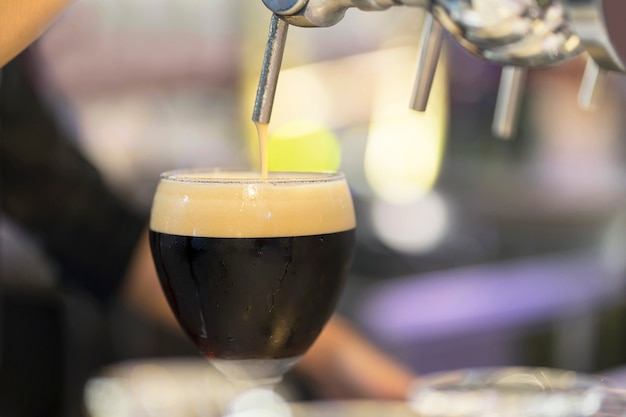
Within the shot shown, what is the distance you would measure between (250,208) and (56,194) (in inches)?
54.6

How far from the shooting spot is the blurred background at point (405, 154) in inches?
120

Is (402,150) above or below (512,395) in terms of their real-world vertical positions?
above

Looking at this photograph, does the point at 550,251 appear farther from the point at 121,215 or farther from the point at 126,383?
the point at 126,383

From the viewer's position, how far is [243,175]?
0.91 meters

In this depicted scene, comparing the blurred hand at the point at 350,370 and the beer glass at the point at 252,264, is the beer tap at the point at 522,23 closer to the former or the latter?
the beer glass at the point at 252,264

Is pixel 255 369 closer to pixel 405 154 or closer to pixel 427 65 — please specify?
pixel 427 65

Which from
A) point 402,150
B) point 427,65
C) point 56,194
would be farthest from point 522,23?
point 402,150

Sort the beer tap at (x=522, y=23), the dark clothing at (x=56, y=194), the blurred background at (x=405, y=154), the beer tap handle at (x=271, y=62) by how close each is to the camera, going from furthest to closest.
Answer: the blurred background at (x=405, y=154)
the dark clothing at (x=56, y=194)
the beer tap handle at (x=271, y=62)
the beer tap at (x=522, y=23)

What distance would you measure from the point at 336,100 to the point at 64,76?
4.08 feet

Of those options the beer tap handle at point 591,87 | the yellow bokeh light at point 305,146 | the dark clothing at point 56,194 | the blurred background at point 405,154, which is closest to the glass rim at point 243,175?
the beer tap handle at point 591,87

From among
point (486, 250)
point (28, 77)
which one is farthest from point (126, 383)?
point (486, 250)

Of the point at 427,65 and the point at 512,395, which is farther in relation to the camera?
the point at 512,395

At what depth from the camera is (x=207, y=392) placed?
4.75ft

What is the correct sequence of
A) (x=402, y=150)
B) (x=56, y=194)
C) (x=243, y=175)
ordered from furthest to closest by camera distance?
(x=402, y=150), (x=56, y=194), (x=243, y=175)
